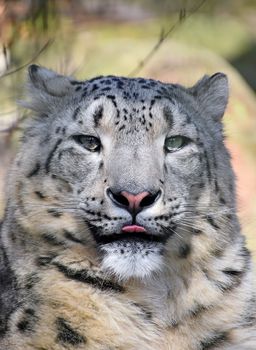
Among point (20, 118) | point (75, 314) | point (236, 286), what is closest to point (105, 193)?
point (75, 314)

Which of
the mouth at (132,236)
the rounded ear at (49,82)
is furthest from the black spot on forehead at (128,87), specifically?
the mouth at (132,236)

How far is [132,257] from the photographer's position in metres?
3.97

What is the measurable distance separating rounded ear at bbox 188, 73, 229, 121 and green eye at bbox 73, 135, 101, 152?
72 centimetres

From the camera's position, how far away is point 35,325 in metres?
4.11

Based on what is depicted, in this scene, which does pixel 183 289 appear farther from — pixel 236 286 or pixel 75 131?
pixel 75 131

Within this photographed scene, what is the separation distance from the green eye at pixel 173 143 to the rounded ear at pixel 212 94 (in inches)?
17.9

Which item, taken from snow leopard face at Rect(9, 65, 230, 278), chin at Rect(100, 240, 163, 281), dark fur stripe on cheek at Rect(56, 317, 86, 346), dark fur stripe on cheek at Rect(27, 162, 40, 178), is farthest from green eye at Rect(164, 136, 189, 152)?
dark fur stripe on cheek at Rect(56, 317, 86, 346)

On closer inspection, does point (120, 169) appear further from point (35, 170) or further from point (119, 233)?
point (35, 170)

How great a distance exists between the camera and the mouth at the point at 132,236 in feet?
12.8

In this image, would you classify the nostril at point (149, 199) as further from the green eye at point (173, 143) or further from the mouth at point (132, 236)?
the green eye at point (173, 143)

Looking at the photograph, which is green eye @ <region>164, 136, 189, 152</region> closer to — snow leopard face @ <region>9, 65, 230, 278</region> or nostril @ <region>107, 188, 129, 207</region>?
snow leopard face @ <region>9, 65, 230, 278</region>

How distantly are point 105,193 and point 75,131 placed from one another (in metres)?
0.46

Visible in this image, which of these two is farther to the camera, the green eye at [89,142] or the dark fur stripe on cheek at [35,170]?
the dark fur stripe on cheek at [35,170]

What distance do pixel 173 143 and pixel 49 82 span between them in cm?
74
